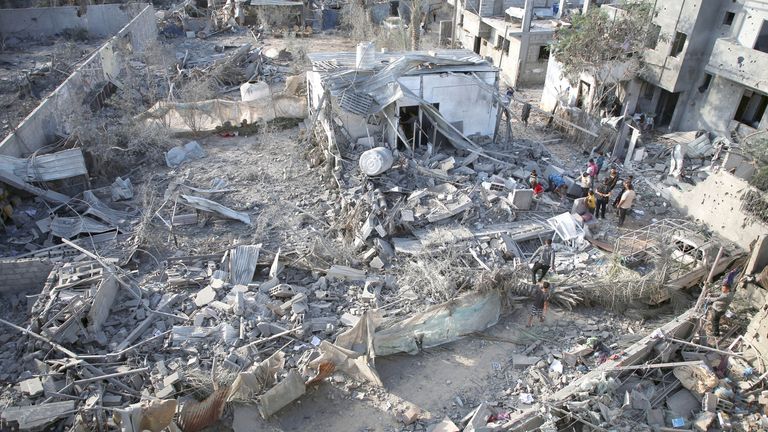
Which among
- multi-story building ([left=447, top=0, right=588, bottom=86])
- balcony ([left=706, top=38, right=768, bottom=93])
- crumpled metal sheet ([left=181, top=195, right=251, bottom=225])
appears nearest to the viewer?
crumpled metal sheet ([left=181, top=195, right=251, bottom=225])

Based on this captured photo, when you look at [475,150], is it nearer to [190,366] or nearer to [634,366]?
[634,366]

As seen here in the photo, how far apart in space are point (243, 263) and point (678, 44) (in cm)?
1711

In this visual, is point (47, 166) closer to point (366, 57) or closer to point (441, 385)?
point (366, 57)

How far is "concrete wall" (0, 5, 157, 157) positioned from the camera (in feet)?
48.4

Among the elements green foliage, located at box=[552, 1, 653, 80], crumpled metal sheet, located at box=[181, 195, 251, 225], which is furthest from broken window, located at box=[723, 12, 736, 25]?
crumpled metal sheet, located at box=[181, 195, 251, 225]

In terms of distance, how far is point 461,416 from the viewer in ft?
27.3

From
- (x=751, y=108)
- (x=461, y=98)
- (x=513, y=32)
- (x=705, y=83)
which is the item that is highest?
(x=513, y=32)

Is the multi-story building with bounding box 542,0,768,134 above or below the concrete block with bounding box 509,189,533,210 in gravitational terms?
above

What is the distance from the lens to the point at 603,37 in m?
17.4

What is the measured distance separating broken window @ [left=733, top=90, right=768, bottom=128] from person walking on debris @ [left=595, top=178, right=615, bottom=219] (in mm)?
7542

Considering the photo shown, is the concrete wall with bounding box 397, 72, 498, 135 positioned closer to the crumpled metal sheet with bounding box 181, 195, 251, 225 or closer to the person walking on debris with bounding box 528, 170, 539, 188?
the person walking on debris with bounding box 528, 170, 539, 188

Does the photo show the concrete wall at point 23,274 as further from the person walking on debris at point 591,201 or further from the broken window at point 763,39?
the broken window at point 763,39

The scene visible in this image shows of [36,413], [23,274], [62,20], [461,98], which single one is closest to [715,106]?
[461,98]

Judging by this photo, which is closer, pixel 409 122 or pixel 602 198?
pixel 602 198
